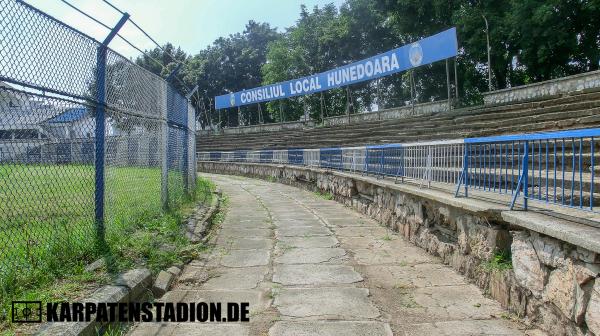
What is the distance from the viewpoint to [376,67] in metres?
22.2

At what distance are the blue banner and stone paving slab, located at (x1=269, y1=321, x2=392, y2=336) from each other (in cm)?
1590

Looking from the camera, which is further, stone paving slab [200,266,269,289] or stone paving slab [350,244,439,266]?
stone paving slab [350,244,439,266]

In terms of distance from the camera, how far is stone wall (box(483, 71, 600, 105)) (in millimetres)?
12461

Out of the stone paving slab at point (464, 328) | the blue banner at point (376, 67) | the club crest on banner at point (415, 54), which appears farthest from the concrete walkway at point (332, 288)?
the club crest on banner at point (415, 54)

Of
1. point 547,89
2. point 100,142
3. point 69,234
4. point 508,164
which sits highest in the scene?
point 547,89

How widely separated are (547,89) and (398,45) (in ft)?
84.7

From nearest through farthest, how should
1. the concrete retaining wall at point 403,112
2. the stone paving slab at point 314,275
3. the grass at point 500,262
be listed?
the grass at point 500,262 → the stone paving slab at point 314,275 → the concrete retaining wall at point 403,112

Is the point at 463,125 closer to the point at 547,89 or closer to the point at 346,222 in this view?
the point at 547,89

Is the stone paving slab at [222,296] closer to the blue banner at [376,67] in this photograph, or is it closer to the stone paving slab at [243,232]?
the stone paving slab at [243,232]

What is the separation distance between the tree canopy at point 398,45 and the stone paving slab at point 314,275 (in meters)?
4.09

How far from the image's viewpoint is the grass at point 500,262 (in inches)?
155

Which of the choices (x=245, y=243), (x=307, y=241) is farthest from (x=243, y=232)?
(x=307, y=241)

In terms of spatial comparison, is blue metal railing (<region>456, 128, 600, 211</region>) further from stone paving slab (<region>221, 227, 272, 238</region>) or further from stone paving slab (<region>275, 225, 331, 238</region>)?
stone paving slab (<region>221, 227, 272, 238</region>)

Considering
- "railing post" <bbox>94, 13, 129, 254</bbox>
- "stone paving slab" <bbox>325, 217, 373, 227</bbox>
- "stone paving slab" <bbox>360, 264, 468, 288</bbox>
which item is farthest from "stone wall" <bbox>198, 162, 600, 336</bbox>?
"railing post" <bbox>94, 13, 129, 254</bbox>
